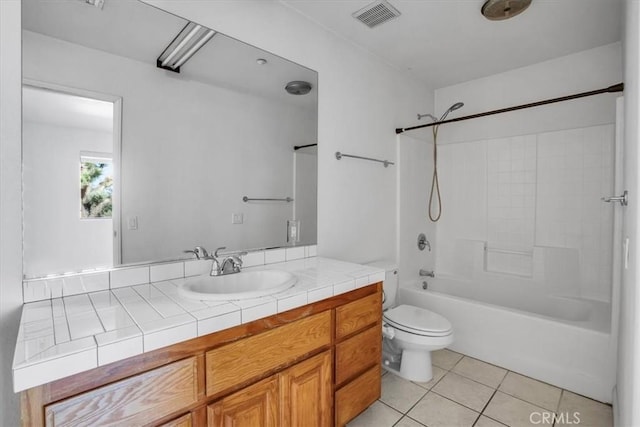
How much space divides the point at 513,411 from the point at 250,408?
1582 millimetres

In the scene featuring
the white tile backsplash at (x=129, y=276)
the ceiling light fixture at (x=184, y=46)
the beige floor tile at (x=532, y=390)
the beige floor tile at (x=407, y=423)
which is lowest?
the beige floor tile at (x=407, y=423)

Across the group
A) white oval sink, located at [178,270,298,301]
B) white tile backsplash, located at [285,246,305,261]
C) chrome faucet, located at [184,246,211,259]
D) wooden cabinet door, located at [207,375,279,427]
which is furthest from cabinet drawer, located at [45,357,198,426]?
white tile backsplash, located at [285,246,305,261]

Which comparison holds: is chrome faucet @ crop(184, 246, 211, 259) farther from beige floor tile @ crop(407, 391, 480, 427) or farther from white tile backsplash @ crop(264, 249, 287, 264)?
beige floor tile @ crop(407, 391, 480, 427)

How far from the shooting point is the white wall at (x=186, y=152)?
125 centimetres

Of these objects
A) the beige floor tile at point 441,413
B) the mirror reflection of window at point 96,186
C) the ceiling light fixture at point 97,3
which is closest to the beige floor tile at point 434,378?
the beige floor tile at point 441,413

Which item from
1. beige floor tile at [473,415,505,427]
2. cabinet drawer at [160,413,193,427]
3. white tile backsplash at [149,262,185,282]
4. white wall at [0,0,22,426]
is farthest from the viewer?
beige floor tile at [473,415,505,427]

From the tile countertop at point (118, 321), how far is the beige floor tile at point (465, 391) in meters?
1.16

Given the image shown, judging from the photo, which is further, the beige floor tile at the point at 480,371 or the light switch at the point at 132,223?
the beige floor tile at the point at 480,371

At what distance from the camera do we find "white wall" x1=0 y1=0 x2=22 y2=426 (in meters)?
1.02

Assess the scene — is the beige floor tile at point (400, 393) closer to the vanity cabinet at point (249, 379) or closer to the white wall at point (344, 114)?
the vanity cabinet at point (249, 379)

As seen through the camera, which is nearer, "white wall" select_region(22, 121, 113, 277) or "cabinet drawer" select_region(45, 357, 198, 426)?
A: "cabinet drawer" select_region(45, 357, 198, 426)

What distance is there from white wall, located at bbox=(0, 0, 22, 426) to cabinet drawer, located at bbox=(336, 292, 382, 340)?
119 cm

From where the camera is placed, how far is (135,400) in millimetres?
837

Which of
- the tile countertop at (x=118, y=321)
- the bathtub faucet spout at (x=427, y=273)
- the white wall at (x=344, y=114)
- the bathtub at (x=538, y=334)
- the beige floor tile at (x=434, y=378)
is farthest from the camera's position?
the bathtub faucet spout at (x=427, y=273)
